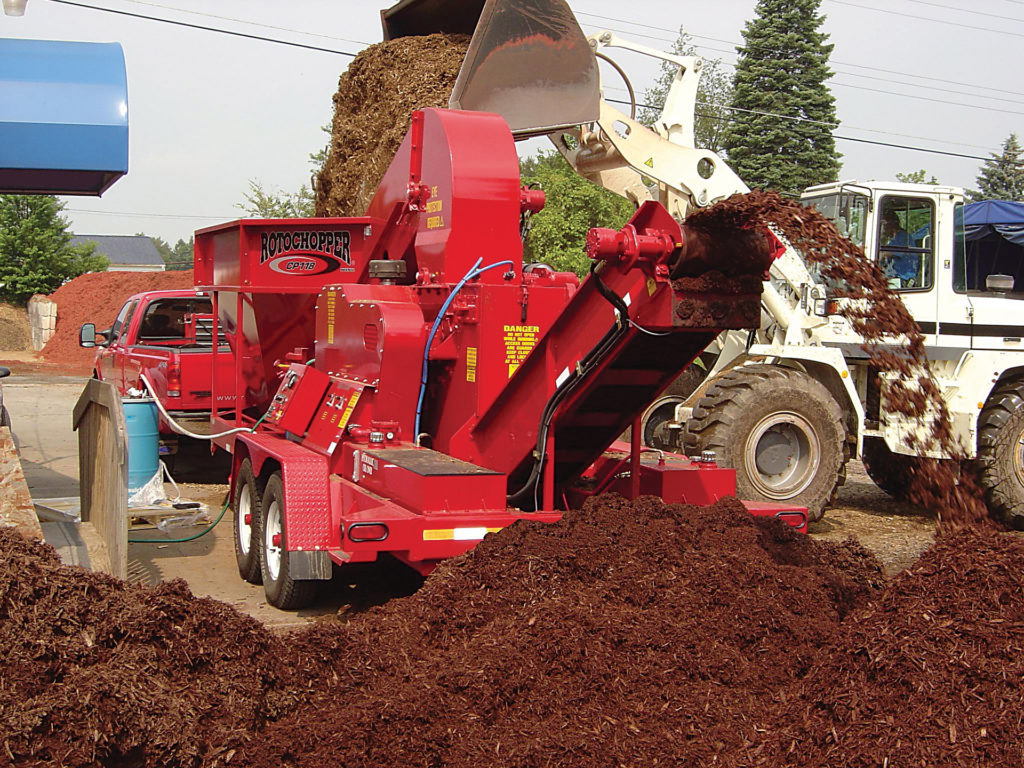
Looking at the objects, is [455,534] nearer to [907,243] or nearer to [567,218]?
[907,243]

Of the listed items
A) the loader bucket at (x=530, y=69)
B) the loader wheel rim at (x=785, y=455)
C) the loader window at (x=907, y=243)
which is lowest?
the loader wheel rim at (x=785, y=455)

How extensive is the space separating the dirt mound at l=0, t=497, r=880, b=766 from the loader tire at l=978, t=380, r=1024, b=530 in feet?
18.3

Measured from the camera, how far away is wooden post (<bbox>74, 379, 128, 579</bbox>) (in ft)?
17.7

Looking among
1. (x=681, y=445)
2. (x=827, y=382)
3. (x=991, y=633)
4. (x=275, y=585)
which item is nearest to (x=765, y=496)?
(x=681, y=445)

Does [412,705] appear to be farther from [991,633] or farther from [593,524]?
[991,633]

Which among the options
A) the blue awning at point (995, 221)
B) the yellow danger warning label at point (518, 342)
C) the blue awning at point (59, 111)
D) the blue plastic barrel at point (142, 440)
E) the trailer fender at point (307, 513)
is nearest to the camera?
the blue awning at point (59, 111)

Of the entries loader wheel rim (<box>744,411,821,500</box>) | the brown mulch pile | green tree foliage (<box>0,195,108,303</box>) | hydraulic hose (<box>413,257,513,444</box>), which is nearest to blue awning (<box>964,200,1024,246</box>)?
loader wheel rim (<box>744,411,821,500</box>)

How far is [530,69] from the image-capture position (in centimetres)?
779

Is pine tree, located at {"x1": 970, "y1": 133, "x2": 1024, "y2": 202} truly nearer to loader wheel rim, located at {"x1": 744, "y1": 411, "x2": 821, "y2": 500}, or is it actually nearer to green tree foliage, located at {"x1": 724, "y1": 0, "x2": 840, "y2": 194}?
green tree foliage, located at {"x1": 724, "y1": 0, "x2": 840, "y2": 194}

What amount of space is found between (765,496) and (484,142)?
3.99 metres

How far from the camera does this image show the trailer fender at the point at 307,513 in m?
5.93

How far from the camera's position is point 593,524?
522 centimetres

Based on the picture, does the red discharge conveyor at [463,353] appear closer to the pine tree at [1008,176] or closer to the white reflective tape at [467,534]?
the white reflective tape at [467,534]

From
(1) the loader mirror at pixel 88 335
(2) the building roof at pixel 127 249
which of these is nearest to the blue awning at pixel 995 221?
(1) the loader mirror at pixel 88 335
